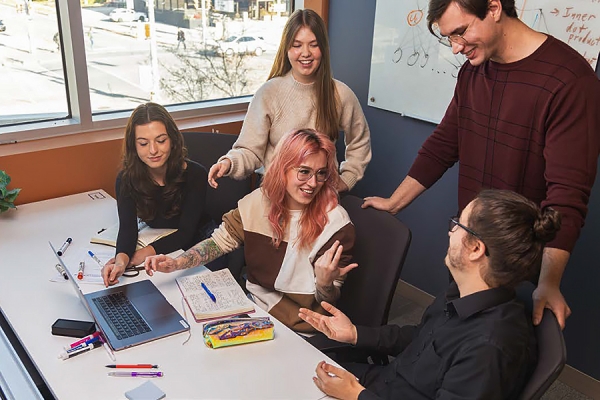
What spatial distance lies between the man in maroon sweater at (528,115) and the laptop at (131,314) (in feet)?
3.49

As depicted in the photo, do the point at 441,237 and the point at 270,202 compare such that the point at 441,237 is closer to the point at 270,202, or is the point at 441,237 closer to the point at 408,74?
the point at 408,74

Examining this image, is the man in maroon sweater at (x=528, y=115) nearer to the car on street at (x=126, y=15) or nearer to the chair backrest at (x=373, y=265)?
the chair backrest at (x=373, y=265)

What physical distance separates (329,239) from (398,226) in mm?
241

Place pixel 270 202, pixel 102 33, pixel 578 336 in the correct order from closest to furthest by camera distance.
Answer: pixel 270 202, pixel 578 336, pixel 102 33

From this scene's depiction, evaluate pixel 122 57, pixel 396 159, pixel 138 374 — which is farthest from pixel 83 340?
pixel 396 159

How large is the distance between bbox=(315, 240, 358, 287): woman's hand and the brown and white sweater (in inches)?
3.3

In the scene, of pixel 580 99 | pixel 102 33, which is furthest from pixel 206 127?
pixel 580 99

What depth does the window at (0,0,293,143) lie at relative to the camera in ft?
9.23

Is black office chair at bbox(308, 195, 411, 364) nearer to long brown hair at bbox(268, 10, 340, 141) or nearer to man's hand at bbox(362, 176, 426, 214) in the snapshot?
man's hand at bbox(362, 176, 426, 214)

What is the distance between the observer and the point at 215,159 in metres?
2.77

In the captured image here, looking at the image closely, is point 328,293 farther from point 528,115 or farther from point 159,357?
point 528,115

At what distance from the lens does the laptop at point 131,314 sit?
162 centimetres

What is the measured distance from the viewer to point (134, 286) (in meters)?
Answer: 1.89

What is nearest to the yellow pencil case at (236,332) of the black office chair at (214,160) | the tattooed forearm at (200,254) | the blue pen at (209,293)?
the blue pen at (209,293)
